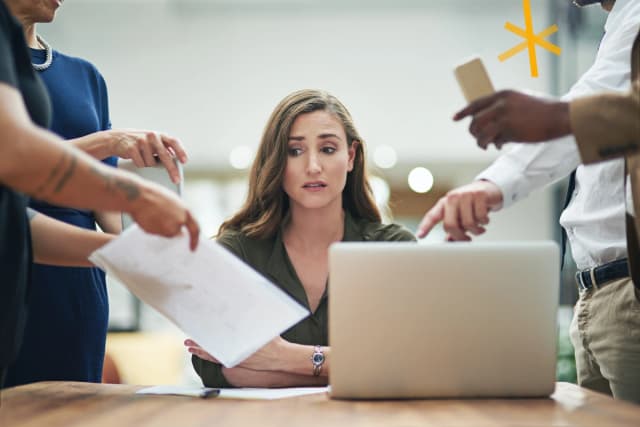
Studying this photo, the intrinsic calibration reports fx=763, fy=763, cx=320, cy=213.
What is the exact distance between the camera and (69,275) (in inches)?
75.1

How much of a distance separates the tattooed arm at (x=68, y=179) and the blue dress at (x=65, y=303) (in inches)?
29.2

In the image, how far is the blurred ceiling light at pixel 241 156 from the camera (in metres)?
6.24

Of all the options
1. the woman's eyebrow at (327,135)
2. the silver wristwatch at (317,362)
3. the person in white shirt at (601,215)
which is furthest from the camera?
the woman's eyebrow at (327,135)

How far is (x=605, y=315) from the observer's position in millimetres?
1667

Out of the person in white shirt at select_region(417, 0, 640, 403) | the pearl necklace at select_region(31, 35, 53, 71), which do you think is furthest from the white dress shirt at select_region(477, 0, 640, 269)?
the pearl necklace at select_region(31, 35, 53, 71)

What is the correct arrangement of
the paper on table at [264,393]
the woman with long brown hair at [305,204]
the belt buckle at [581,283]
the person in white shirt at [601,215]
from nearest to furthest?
the paper on table at [264,393]
the person in white shirt at [601,215]
the belt buckle at [581,283]
the woman with long brown hair at [305,204]

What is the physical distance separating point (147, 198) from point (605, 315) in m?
1.04

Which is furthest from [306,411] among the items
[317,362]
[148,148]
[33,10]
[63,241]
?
[33,10]

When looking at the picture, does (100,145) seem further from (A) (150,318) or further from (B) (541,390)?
(A) (150,318)

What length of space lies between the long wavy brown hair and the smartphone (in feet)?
3.14

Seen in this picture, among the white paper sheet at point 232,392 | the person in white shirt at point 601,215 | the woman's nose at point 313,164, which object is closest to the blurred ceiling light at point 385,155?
the woman's nose at point 313,164

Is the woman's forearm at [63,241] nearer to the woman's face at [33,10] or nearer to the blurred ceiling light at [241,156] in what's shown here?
the woman's face at [33,10]

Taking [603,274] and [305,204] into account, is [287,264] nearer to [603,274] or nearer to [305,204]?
[305,204]

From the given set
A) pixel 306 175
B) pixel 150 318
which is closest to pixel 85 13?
pixel 150 318
